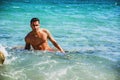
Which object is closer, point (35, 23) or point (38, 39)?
point (35, 23)

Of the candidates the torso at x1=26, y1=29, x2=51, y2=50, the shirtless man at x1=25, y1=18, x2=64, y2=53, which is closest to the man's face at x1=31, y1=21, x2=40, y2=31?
the shirtless man at x1=25, y1=18, x2=64, y2=53

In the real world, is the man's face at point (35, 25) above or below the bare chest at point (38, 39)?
above

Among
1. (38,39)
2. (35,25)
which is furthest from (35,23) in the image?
(38,39)

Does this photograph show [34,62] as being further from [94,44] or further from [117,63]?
[94,44]

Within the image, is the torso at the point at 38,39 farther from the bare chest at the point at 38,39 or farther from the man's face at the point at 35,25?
the man's face at the point at 35,25

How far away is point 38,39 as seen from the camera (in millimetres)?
7238

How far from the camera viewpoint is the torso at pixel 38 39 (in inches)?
283

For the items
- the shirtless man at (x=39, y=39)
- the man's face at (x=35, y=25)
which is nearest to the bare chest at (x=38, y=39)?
the shirtless man at (x=39, y=39)

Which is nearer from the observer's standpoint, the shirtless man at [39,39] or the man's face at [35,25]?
the man's face at [35,25]

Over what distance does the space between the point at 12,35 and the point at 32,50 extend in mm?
4172

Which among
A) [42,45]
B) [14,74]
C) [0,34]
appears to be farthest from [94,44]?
[14,74]

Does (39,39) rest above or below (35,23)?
below

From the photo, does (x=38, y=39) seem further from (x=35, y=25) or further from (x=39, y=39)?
(x=35, y=25)

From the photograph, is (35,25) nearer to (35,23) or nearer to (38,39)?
(35,23)
